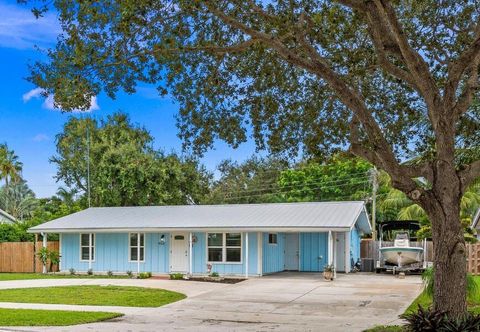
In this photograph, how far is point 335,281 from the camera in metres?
22.2

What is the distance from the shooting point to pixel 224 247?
1008 inches

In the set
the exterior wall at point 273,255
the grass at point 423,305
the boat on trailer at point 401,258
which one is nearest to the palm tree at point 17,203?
the exterior wall at point 273,255

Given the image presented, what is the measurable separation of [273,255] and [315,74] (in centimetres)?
1542

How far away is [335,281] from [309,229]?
98.7 inches

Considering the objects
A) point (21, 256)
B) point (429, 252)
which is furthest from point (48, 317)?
point (429, 252)

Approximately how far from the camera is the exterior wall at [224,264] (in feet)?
82.1

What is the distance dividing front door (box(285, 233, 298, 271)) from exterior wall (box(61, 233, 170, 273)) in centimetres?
558

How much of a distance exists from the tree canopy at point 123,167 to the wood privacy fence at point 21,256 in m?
9.05

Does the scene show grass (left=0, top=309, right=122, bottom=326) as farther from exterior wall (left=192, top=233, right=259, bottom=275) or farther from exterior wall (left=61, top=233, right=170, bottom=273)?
Answer: exterior wall (left=61, top=233, right=170, bottom=273)

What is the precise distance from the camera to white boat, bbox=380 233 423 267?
2516cm

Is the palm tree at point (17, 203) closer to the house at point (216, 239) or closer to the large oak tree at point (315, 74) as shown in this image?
the house at point (216, 239)

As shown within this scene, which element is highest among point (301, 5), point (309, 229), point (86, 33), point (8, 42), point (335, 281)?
point (8, 42)

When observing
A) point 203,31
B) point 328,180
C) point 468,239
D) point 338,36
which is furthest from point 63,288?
point 328,180

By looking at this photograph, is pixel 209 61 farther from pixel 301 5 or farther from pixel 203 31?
pixel 301 5
